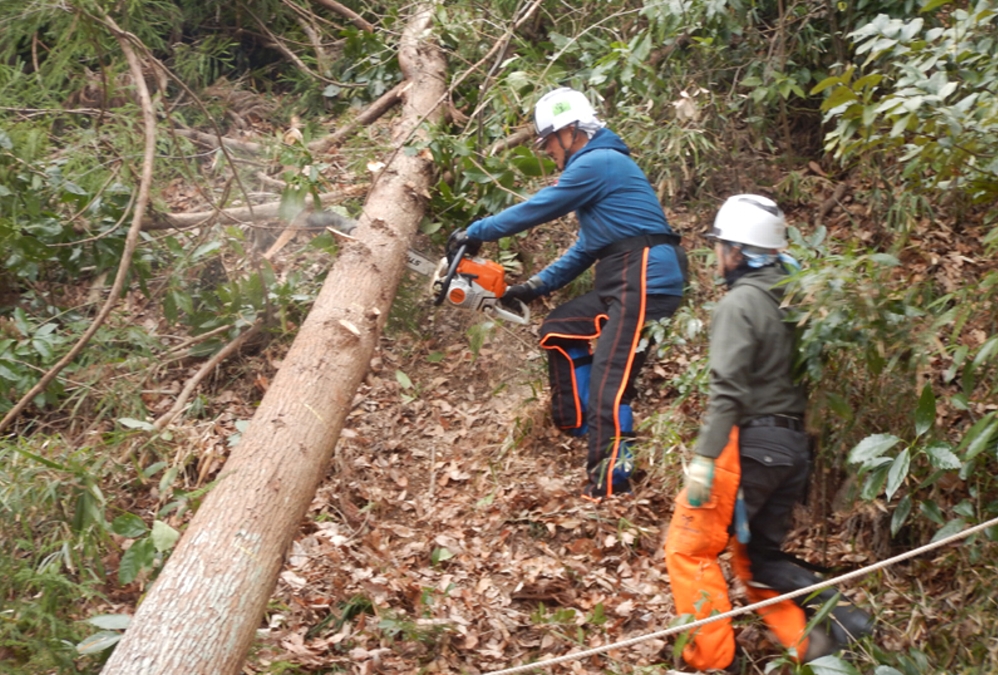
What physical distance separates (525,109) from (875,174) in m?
2.25

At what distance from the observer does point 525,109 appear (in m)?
5.81

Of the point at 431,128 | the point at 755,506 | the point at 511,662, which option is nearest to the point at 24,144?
the point at 431,128

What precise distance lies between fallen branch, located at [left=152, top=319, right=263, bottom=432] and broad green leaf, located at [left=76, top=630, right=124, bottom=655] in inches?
67.3

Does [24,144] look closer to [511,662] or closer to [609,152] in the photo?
[609,152]

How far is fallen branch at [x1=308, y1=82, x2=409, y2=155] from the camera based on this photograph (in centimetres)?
692

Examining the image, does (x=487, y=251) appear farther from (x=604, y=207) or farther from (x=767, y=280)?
(x=767, y=280)

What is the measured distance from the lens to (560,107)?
490cm

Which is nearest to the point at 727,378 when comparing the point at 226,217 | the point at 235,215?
the point at 226,217

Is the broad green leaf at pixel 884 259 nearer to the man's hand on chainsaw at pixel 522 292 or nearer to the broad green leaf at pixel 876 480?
the broad green leaf at pixel 876 480

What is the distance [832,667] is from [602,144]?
9.95ft

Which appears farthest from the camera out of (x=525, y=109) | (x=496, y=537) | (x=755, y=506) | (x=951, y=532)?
(x=525, y=109)

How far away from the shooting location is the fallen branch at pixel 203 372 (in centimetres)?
489

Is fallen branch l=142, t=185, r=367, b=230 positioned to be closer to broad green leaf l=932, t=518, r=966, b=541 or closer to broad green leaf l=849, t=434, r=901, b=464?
broad green leaf l=849, t=434, r=901, b=464

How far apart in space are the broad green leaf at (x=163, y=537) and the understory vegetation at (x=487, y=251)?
0.02 meters
